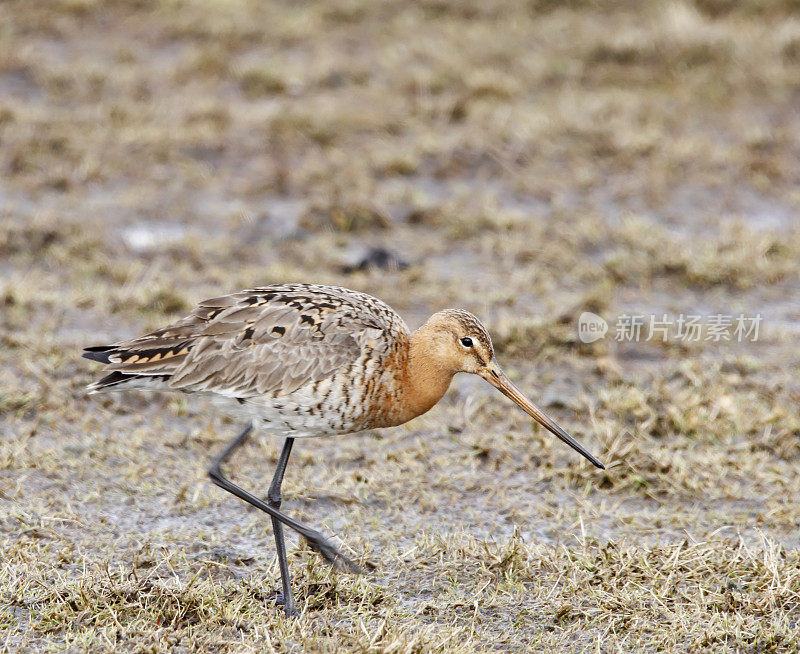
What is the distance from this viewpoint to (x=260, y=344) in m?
4.47

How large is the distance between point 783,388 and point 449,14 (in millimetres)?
7118

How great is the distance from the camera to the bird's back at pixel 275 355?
14.2ft

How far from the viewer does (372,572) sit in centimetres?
451

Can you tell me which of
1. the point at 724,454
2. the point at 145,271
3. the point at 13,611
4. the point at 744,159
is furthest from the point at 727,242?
the point at 13,611

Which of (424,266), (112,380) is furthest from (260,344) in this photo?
(424,266)

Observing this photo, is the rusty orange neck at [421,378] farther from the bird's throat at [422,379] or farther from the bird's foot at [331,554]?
the bird's foot at [331,554]

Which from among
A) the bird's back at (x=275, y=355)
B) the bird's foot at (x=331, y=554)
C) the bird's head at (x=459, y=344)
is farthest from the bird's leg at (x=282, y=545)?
the bird's head at (x=459, y=344)

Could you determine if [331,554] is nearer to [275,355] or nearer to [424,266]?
[275,355]

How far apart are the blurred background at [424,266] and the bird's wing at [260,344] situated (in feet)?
2.43

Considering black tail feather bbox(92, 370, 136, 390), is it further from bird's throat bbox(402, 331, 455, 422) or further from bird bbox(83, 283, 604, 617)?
bird's throat bbox(402, 331, 455, 422)

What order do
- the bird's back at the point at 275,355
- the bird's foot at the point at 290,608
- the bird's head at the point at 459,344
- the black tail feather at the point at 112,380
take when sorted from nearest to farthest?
the bird's foot at the point at 290,608
the bird's back at the point at 275,355
the black tail feather at the point at 112,380
the bird's head at the point at 459,344

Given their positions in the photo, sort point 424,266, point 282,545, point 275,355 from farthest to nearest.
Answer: point 424,266
point 275,355
point 282,545

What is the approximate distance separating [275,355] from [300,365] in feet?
0.39

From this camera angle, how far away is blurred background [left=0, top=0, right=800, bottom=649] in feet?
14.8
